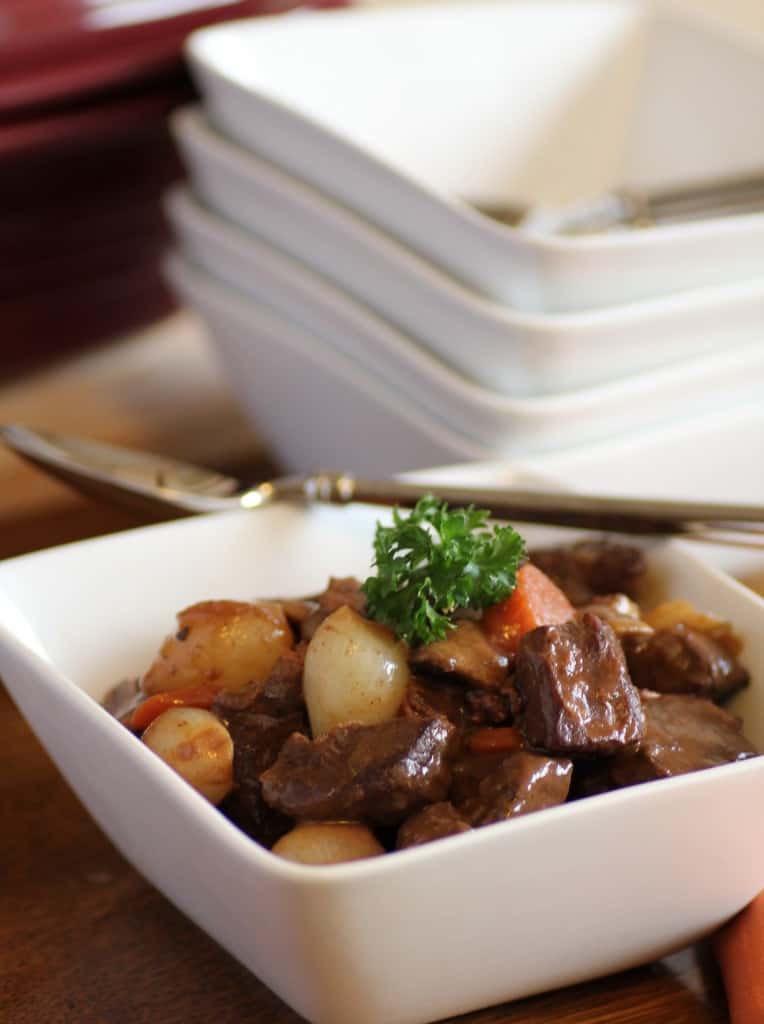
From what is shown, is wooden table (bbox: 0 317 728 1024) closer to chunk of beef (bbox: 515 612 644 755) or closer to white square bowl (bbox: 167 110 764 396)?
chunk of beef (bbox: 515 612 644 755)

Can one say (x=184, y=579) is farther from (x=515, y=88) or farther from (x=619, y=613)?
(x=515, y=88)

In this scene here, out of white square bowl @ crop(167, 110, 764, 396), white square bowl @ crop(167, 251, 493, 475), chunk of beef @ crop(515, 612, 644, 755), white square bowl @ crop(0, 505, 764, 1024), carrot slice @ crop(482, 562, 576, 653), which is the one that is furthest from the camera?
white square bowl @ crop(167, 251, 493, 475)

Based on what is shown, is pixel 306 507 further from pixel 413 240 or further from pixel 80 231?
pixel 80 231

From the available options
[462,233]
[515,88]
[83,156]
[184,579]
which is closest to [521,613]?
[184,579]

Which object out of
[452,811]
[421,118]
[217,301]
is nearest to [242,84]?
[217,301]

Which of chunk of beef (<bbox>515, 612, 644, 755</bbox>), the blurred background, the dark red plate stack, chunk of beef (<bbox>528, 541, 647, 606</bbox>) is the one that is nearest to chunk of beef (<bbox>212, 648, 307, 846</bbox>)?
chunk of beef (<bbox>515, 612, 644, 755</bbox>)

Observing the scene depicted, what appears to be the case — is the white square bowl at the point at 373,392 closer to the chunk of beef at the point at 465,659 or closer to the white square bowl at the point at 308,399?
the white square bowl at the point at 308,399
